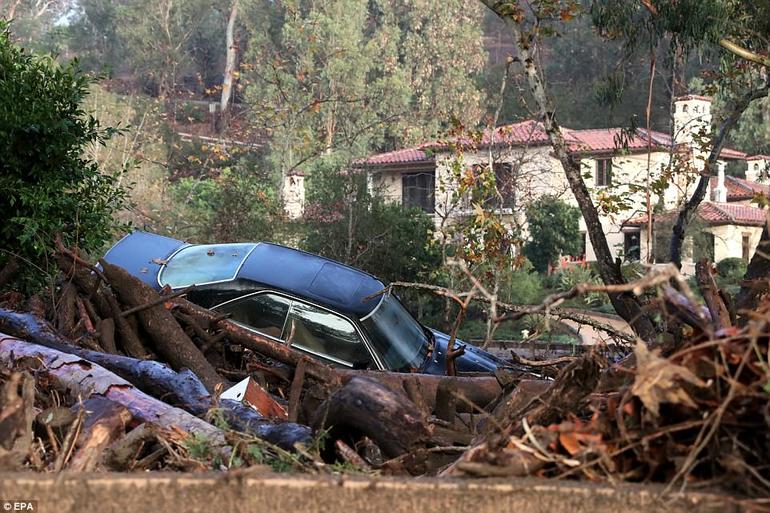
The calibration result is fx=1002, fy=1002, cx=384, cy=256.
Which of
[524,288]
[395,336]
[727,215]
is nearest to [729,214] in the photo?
[727,215]

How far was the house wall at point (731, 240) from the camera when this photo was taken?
4066 cm

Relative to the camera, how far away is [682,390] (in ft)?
9.96

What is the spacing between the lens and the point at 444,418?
5.76 m

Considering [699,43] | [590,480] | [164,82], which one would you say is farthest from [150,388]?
[164,82]

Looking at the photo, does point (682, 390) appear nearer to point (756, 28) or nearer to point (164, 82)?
point (756, 28)

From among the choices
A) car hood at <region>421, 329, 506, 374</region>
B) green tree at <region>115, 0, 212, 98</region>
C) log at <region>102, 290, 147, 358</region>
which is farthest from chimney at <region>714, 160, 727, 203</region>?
log at <region>102, 290, 147, 358</region>

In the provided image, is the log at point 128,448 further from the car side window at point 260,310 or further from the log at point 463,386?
the car side window at point 260,310

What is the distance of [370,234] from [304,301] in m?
12.3

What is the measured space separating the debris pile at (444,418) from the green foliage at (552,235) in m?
30.6

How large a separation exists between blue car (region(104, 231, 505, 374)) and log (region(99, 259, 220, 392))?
3.99 feet

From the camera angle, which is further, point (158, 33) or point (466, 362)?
point (158, 33)

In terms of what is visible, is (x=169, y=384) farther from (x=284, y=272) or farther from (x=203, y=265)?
(x=203, y=265)

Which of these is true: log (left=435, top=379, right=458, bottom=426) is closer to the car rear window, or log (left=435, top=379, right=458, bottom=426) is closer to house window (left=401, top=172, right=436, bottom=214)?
the car rear window

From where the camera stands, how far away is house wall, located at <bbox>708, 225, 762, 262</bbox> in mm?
40656
